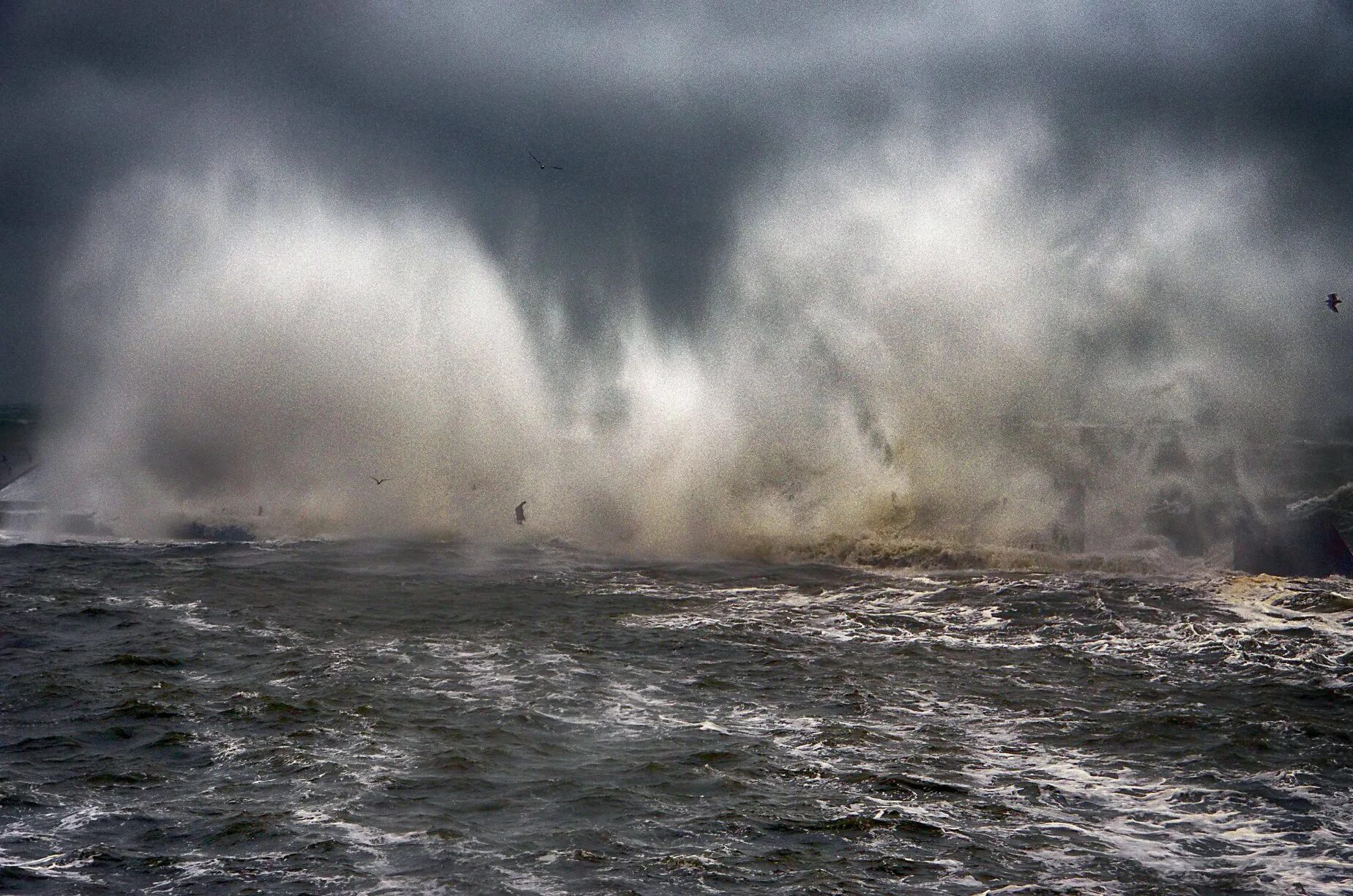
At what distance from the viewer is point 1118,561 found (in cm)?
2977

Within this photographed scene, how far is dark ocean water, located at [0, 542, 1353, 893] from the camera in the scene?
40.1ft

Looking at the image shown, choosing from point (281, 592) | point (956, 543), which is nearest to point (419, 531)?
point (281, 592)

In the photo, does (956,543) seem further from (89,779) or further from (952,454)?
(89,779)

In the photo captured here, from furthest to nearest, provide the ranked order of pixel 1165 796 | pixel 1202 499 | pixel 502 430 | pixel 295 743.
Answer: pixel 502 430 → pixel 1202 499 → pixel 295 743 → pixel 1165 796

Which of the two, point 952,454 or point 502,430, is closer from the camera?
point 952,454

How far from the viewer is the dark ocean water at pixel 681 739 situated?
40.1ft

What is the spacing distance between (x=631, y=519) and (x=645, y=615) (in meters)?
11.5

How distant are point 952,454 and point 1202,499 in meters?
7.45

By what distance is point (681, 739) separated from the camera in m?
16.4

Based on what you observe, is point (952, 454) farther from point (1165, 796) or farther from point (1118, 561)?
point (1165, 796)

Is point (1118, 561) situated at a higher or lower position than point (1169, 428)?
lower

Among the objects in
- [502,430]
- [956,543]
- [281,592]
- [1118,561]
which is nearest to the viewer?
[281,592]

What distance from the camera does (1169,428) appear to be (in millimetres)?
39125

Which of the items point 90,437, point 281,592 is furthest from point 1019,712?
point 90,437
